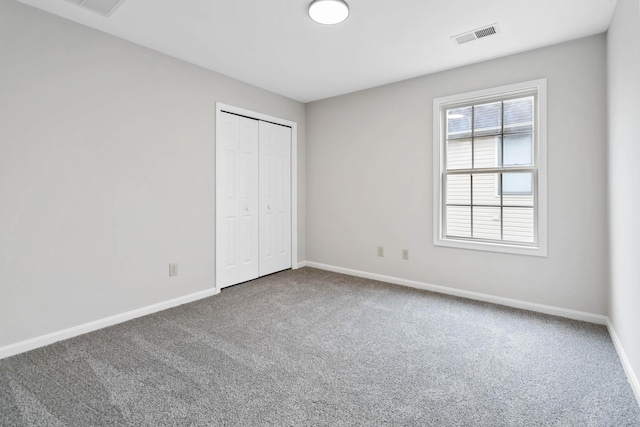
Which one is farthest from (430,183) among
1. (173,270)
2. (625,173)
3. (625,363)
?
(173,270)

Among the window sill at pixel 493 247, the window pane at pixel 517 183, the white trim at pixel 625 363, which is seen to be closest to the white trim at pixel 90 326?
the window sill at pixel 493 247

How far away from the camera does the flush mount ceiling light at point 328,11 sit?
7.47 feet

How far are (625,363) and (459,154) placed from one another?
7.43 ft

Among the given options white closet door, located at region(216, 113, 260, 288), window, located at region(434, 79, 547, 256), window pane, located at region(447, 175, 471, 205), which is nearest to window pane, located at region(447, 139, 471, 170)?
window, located at region(434, 79, 547, 256)

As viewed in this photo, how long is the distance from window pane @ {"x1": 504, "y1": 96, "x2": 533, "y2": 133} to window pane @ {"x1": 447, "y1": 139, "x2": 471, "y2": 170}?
406mm

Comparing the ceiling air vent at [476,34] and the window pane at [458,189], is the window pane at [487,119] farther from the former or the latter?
the ceiling air vent at [476,34]

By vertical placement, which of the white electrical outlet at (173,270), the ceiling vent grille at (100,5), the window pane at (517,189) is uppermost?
the ceiling vent grille at (100,5)

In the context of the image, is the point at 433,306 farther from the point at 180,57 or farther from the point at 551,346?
the point at 180,57

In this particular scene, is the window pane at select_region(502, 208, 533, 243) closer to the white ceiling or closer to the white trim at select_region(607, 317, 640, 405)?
the white trim at select_region(607, 317, 640, 405)

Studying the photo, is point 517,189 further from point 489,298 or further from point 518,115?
point 489,298

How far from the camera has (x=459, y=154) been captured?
3586 millimetres

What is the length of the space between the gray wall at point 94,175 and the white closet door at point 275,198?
2.75ft

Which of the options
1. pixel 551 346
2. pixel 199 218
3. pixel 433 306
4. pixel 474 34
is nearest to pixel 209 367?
pixel 199 218

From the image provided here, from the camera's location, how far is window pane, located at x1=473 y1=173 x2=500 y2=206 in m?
3.35
